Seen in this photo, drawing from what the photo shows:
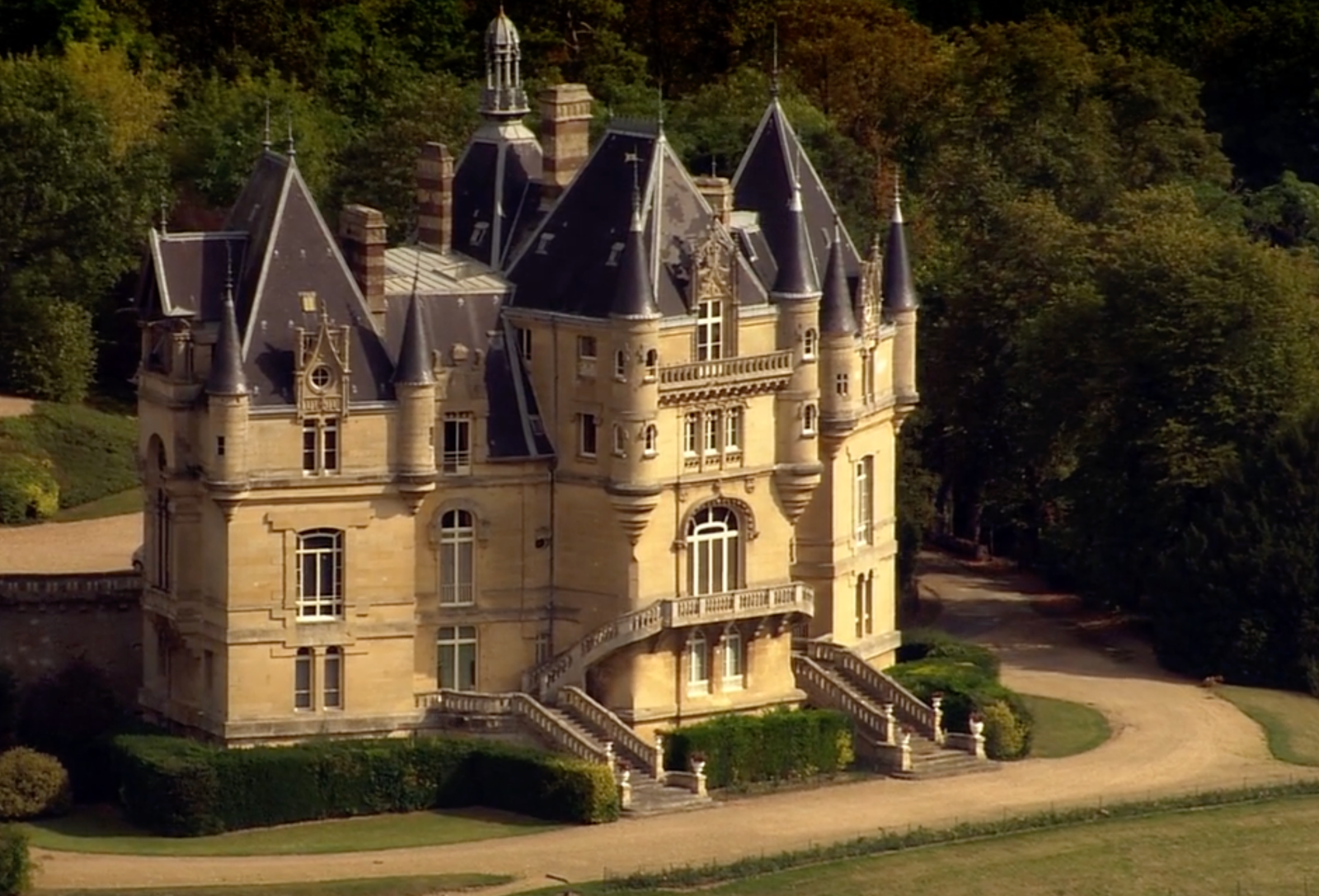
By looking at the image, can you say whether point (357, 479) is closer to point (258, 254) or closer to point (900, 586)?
point (258, 254)

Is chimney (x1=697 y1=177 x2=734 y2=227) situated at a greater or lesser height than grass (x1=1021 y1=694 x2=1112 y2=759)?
greater

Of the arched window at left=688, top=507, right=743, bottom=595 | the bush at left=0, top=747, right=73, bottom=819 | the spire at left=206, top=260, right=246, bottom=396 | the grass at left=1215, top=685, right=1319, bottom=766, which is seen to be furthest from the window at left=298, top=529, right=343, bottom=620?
the grass at left=1215, top=685, right=1319, bottom=766

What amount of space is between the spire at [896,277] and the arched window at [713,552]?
8.95 metres

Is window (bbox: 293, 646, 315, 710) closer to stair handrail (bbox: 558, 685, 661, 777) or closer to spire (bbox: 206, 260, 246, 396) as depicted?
stair handrail (bbox: 558, 685, 661, 777)

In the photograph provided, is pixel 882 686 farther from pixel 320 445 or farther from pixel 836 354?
pixel 320 445

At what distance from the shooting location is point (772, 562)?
448 feet

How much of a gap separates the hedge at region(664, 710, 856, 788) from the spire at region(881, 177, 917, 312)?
11212mm

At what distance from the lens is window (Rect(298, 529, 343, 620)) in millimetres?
132250

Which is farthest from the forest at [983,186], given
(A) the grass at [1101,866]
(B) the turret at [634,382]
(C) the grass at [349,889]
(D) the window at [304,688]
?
(C) the grass at [349,889]

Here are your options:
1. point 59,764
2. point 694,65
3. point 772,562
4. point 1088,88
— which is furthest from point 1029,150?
point 59,764

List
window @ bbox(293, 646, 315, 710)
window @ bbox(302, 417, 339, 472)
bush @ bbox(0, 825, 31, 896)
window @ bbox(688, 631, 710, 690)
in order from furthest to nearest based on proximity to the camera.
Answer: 1. window @ bbox(688, 631, 710, 690)
2. window @ bbox(293, 646, 315, 710)
3. window @ bbox(302, 417, 339, 472)
4. bush @ bbox(0, 825, 31, 896)

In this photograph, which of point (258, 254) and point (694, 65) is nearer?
point (258, 254)

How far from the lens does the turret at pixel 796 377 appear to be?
135750 millimetres

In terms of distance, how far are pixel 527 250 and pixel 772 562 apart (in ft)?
30.1
